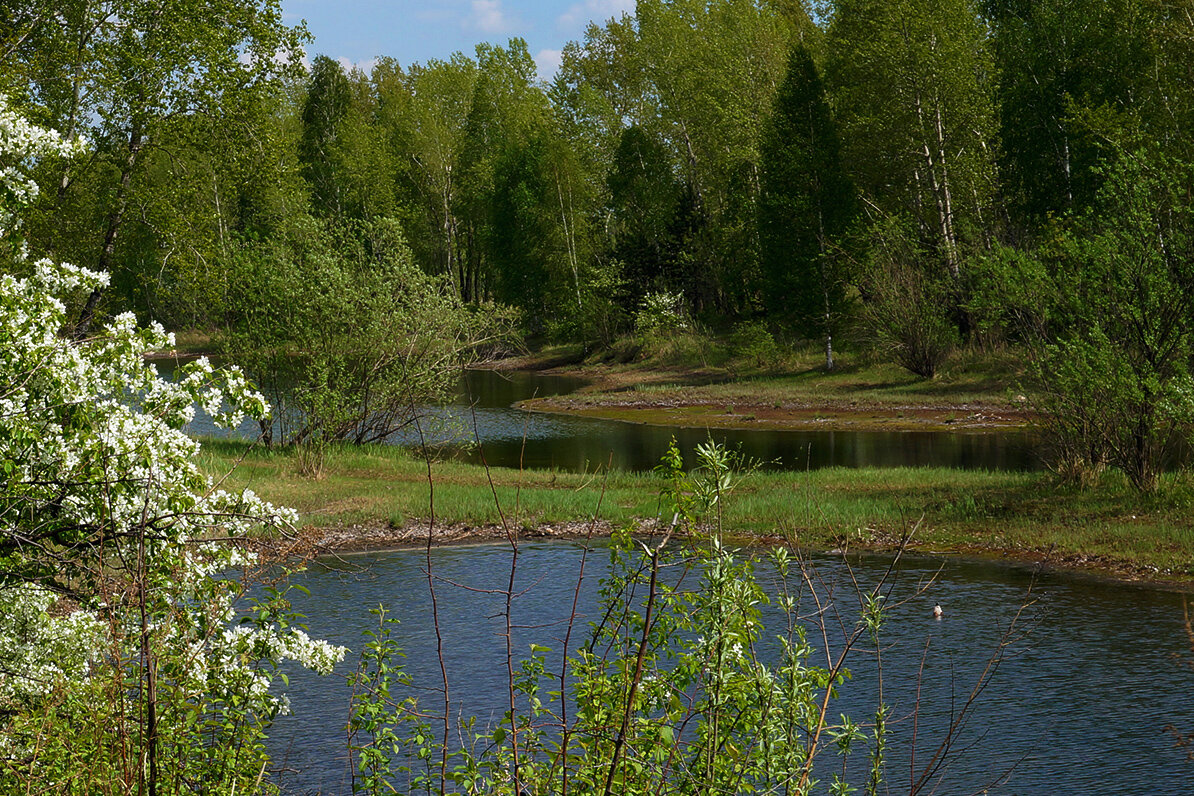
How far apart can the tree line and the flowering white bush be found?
9.17 m

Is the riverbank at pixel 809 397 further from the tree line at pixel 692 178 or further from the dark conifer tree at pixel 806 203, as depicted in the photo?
the dark conifer tree at pixel 806 203

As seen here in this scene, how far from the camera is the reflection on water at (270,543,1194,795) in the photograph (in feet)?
31.3

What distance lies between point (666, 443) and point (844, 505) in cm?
1286

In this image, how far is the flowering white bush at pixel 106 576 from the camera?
587cm

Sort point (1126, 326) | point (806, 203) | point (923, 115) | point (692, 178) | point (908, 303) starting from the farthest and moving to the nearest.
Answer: point (692, 178) < point (806, 203) < point (923, 115) < point (908, 303) < point (1126, 326)

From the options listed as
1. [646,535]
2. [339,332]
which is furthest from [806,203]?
[646,535]

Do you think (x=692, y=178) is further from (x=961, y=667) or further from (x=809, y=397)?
(x=961, y=667)

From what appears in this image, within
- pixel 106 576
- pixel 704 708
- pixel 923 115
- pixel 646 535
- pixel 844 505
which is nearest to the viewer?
pixel 704 708

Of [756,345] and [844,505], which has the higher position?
[756,345]

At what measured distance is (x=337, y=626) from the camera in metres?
14.2

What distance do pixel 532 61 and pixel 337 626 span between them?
216 feet

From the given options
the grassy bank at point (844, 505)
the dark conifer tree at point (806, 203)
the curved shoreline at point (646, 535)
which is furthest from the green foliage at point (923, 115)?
the curved shoreline at point (646, 535)

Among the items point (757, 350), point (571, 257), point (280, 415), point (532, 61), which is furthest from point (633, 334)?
point (280, 415)

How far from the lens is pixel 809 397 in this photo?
133 ft
